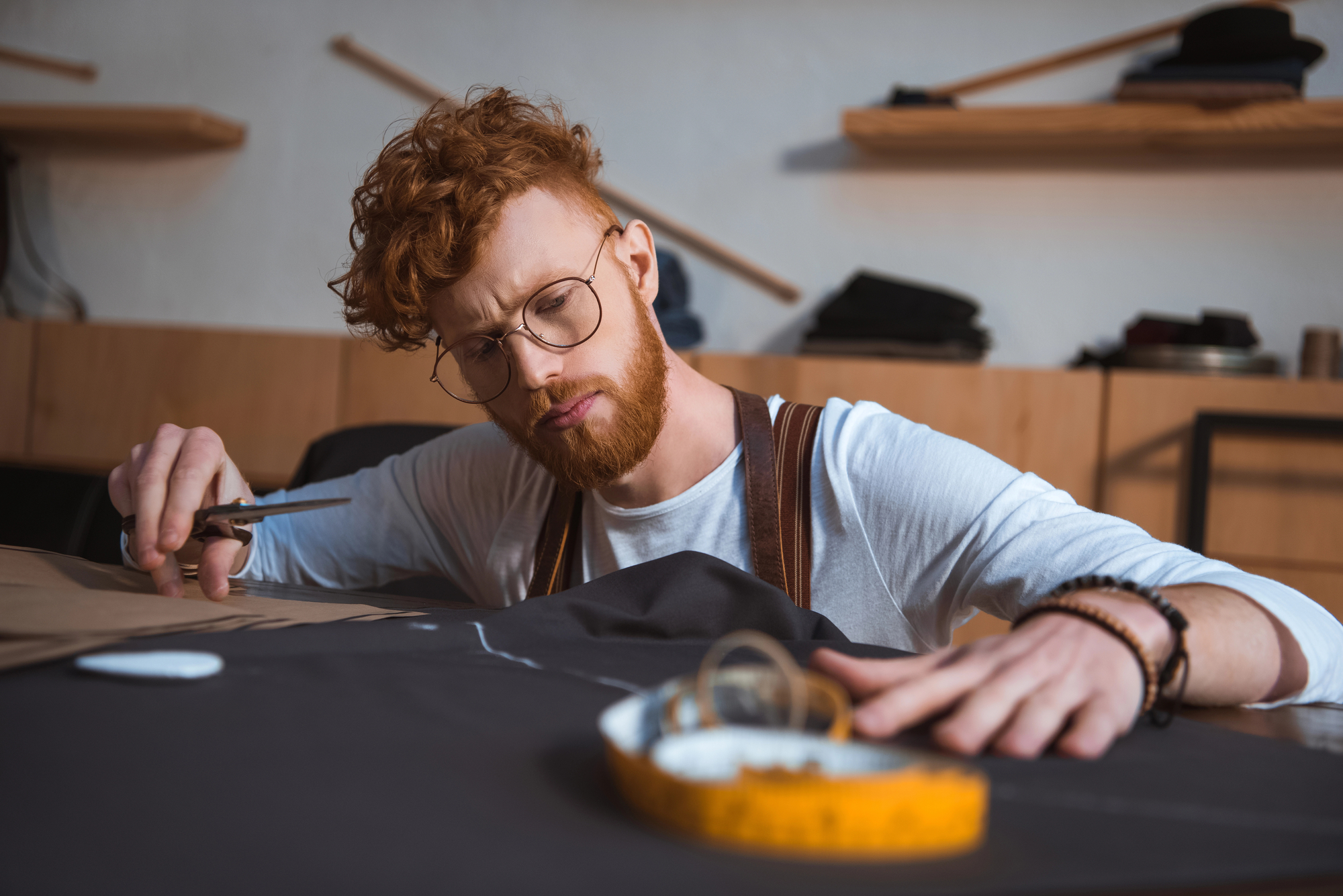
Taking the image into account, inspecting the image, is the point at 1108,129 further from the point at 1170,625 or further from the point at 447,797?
the point at 447,797

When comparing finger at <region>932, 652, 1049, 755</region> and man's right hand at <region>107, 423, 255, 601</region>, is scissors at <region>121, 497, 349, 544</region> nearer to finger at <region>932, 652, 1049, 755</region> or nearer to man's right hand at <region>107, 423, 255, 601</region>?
man's right hand at <region>107, 423, 255, 601</region>

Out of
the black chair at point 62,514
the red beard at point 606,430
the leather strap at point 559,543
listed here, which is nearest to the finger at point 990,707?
the red beard at point 606,430

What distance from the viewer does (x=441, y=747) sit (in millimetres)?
485

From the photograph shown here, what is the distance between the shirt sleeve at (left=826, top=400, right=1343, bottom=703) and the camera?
82 centimetres

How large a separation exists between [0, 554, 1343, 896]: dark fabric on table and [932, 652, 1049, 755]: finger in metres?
0.02

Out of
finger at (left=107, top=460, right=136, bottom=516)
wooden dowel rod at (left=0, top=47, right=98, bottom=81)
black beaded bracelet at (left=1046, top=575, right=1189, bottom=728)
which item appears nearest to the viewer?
black beaded bracelet at (left=1046, top=575, right=1189, bottom=728)

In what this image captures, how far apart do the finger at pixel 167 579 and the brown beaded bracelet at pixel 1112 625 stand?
2.49ft

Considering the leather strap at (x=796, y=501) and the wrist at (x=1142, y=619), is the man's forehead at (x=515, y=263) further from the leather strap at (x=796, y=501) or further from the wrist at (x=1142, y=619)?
the wrist at (x=1142, y=619)

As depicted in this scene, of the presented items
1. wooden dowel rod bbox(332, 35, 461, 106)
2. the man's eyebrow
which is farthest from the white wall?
the man's eyebrow

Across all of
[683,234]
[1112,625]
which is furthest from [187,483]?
[683,234]

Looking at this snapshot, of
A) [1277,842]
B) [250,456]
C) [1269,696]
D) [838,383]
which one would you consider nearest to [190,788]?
[1277,842]

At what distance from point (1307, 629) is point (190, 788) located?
0.79 metres

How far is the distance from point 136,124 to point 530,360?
240cm

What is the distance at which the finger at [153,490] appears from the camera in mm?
955
